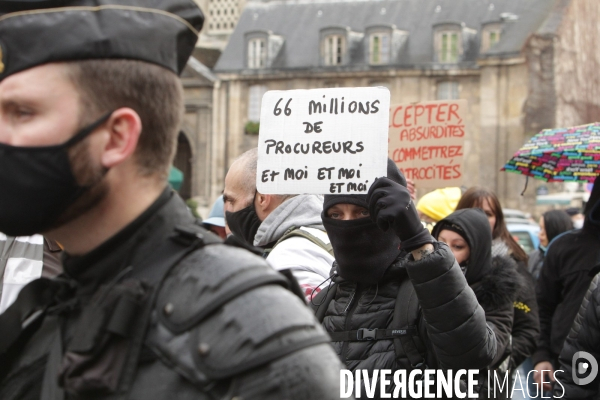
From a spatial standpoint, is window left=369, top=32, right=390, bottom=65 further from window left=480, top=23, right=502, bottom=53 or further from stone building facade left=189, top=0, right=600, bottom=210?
window left=480, top=23, right=502, bottom=53

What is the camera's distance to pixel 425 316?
323 cm

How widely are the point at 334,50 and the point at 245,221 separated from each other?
121ft

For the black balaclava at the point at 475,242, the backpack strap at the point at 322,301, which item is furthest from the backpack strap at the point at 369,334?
the black balaclava at the point at 475,242

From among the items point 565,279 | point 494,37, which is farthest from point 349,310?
point 494,37

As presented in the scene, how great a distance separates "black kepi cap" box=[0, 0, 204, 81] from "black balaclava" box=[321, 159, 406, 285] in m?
1.90

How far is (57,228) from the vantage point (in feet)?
5.79

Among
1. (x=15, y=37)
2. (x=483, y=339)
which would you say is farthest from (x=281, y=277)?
(x=483, y=339)

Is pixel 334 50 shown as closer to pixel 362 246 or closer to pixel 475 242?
pixel 475 242

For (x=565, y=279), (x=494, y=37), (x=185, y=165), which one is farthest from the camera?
(x=185, y=165)

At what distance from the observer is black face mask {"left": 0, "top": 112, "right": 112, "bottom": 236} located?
1668 millimetres

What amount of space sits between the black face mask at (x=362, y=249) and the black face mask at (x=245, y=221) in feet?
3.99

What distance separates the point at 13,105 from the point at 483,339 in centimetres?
220

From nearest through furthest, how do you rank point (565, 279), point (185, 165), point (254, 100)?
point (565, 279) < point (254, 100) < point (185, 165)

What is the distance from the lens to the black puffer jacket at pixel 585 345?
4402 millimetres
